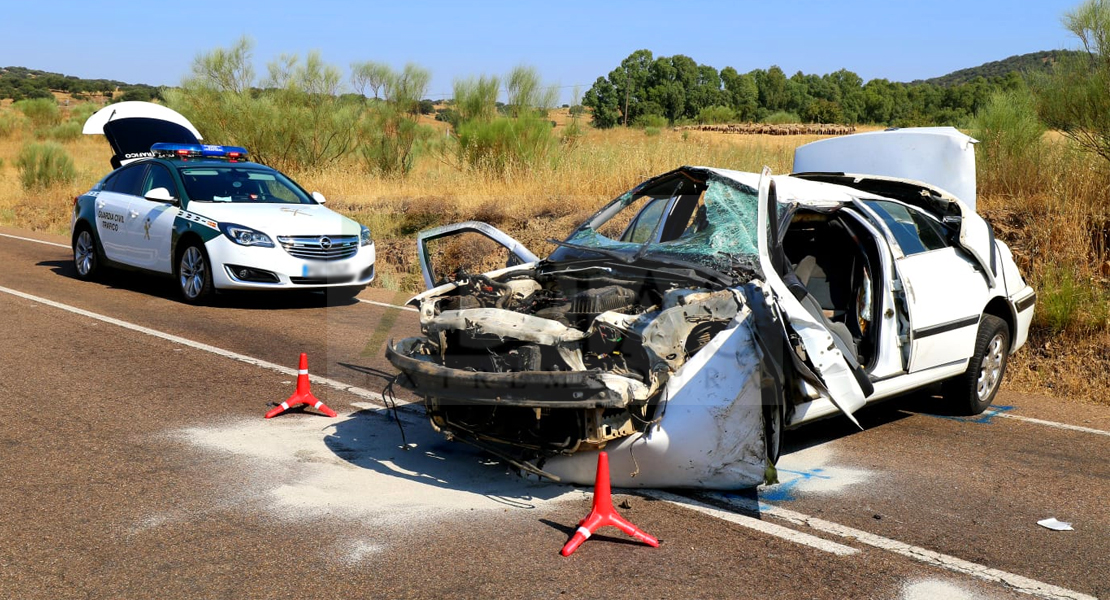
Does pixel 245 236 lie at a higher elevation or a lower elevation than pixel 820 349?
lower

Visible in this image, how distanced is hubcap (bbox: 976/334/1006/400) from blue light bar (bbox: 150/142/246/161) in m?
10.1

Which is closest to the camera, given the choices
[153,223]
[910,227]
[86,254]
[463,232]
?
[463,232]

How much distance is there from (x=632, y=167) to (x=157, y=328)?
9.81 meters

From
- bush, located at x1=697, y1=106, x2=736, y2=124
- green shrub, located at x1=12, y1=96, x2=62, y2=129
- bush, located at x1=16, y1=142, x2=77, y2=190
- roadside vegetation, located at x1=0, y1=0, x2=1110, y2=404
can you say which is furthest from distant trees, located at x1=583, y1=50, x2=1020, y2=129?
green shrub, located at x1=12, y1=96, x2=62, y2=129

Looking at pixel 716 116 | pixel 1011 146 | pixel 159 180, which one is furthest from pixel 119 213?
pixel 716 116

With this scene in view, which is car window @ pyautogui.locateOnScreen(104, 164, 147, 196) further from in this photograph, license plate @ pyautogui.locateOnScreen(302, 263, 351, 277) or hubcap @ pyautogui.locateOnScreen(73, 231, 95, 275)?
license plate @ pyautogui.locateOnScreen(302, 263, 351, 277)

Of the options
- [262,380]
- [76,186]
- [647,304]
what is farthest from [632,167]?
[76,186]

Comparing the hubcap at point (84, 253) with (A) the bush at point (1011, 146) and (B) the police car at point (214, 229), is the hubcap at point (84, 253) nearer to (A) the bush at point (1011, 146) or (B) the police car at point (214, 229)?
(B) the police car at point (214, 229)

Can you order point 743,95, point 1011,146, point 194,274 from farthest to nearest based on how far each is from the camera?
point 743,95
point 1011,146
point 194,274

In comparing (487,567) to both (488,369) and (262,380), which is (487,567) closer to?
(488,369)

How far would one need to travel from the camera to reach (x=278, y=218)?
1180cm

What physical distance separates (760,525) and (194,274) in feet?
28.5

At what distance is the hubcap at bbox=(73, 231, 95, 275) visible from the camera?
13.7 metres

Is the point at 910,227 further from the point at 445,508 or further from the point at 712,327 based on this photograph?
the point at 445,508
